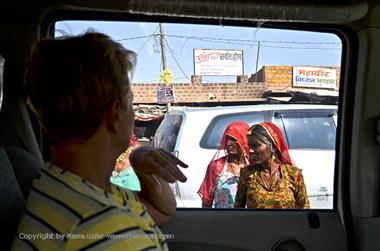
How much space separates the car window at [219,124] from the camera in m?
2.73

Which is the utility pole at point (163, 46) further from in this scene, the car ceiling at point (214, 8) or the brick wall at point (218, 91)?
the brick wall at point (218, 91)

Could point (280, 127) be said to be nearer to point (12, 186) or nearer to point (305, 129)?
point (305, 129)

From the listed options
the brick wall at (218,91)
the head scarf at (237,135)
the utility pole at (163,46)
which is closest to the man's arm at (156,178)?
the utility pole at (163,46)

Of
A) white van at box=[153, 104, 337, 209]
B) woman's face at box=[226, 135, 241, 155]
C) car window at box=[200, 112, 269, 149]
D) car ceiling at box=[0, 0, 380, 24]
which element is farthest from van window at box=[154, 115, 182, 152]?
car ceiling at box=[0, 0, 380, 24]

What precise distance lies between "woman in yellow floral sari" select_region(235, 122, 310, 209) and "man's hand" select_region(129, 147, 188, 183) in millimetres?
883

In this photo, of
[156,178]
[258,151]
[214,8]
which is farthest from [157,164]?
[258,151]

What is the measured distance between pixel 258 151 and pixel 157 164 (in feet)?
3.72

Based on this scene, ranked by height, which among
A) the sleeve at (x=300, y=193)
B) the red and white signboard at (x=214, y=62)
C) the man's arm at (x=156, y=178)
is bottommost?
the sleeve at (x=300, y=193)

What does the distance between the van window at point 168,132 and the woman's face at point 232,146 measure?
0.27 meters

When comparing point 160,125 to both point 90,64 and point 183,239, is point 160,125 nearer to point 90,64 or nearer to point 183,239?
point 183,239

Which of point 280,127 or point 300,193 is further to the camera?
point 280,127

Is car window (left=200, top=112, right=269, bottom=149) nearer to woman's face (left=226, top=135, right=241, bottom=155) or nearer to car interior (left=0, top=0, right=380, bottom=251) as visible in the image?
woman's face (left=226, top=135, right=241, bottom=155)

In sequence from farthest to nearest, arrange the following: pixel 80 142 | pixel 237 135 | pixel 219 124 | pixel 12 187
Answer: pixel 219 124
pixel 237 135
pixel 12 187
pixel 80 142

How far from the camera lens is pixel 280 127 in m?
2.83
